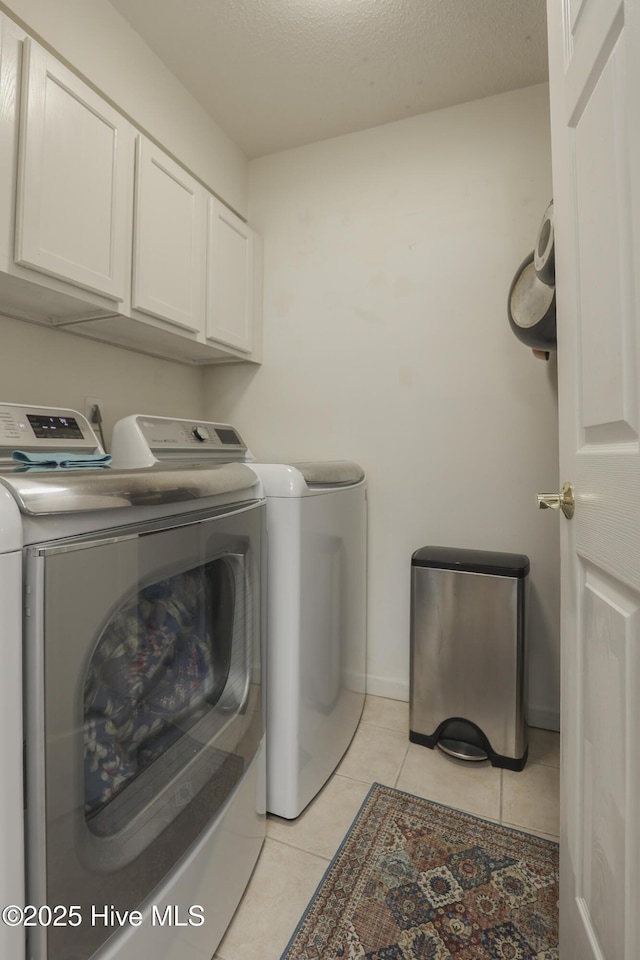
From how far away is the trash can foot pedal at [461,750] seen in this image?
165 centimetres

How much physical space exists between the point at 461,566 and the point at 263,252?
1.76 m

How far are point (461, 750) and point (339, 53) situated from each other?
2568 mm

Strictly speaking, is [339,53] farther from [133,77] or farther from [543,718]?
[543,718]

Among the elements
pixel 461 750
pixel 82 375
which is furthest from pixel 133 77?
pixel 461 750

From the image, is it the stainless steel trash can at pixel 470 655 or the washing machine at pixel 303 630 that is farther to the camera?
the stainless steel trash can at pixel 470 655

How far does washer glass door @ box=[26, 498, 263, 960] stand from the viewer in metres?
0.62

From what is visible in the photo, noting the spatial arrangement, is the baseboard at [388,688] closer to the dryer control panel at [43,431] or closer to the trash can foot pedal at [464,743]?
the trash can foot pedal at [464,743]

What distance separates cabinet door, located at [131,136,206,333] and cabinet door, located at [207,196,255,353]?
0.05m

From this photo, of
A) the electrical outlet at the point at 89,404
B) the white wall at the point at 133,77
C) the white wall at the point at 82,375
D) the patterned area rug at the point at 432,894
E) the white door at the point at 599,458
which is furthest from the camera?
the electrical outlet at the point at 89,404

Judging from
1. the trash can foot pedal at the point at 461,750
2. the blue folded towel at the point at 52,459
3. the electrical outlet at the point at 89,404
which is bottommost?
the trash can foot pedal at the point at 461,750

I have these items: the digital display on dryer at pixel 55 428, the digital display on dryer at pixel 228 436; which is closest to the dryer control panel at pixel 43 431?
the digital display on dryer at pixel 55 428

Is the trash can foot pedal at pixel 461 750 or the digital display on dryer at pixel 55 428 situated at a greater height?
the digital display on dryer at pixel 55 428

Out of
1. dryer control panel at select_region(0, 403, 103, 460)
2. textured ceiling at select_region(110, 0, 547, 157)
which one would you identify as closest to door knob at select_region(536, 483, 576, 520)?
dryer control panel at select_region(0, 403, 103, 460)

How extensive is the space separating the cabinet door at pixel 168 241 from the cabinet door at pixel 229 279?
5 cm
